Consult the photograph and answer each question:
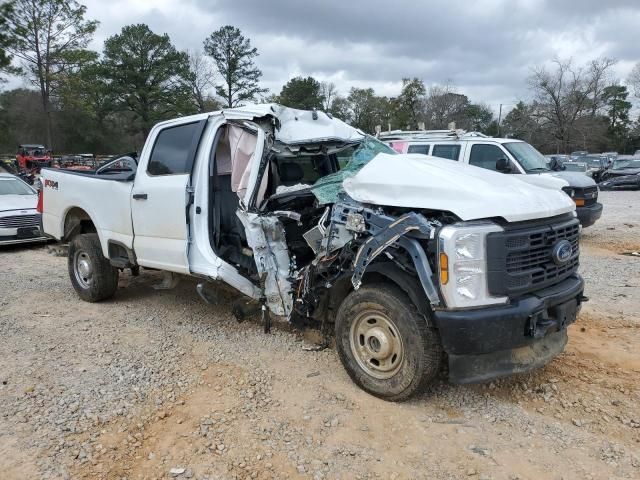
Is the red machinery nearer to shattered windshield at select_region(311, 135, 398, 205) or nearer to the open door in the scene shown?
the open door

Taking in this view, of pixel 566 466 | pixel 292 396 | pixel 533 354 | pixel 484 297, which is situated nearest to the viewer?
pixel 566 466

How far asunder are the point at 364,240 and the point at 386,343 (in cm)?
73

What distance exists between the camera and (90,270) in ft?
19.3

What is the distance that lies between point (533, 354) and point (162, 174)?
3680 mm

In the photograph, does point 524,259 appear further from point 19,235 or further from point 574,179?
point 19,235

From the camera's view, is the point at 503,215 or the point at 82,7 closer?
the point at 503,215

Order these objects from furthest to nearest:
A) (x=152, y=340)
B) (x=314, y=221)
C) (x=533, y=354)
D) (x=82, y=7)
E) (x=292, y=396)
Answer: (x=82, y=7) → (x=152, y=340) → (x=314, y=221) → (x=292, y=396) → (x=533, y=354)

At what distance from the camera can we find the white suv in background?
9169 millimetres

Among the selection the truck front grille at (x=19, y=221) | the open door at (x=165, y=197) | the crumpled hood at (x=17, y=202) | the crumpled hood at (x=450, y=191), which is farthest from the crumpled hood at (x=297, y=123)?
the crumpled hood at (x=17, y=202)

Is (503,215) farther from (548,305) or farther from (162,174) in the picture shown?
(162,174)

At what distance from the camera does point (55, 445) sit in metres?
3.09

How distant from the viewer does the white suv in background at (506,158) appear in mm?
9169

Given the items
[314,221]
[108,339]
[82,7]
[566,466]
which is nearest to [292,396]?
[314,221]

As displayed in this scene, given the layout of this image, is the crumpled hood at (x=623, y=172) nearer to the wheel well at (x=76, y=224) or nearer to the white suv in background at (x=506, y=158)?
the white suv in background at (x=506, y=158)
